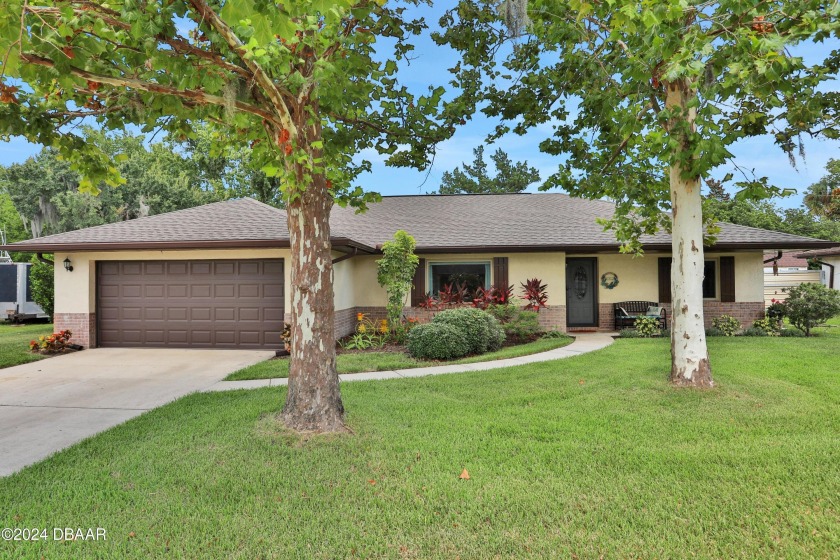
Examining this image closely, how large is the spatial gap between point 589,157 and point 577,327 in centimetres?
675

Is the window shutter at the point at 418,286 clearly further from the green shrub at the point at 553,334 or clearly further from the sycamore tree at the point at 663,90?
the sycamore tree at the point at 663,90

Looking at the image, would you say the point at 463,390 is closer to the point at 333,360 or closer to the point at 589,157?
the point at 333,360

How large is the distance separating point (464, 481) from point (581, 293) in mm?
10575

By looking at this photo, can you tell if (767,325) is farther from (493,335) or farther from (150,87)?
(150,87)

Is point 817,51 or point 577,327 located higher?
point 817,51

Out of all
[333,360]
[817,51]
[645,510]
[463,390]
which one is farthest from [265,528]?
[817,51]

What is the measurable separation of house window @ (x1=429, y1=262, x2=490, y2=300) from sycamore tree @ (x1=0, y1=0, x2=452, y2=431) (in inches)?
263

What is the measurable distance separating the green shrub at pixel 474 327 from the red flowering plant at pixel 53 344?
7932 mm

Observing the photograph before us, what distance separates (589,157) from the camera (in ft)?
23.4

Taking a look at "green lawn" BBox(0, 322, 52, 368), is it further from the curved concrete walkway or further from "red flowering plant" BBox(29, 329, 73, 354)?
the curved concrete walkway

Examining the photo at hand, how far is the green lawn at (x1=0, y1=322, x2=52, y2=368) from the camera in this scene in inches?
334

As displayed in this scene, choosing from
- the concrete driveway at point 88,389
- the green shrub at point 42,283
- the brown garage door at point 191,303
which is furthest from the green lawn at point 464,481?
the green shrub at point 42,283

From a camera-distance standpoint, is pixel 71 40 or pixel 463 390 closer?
pixel 71 40

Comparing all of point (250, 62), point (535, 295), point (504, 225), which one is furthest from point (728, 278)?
point (250, 62)
